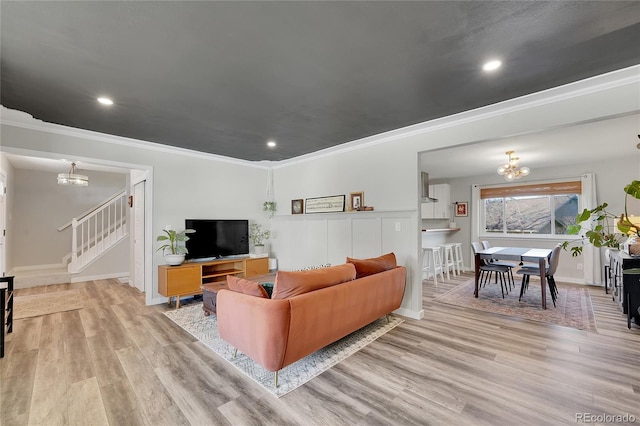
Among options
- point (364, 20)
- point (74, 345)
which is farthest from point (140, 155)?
point (364, 20)

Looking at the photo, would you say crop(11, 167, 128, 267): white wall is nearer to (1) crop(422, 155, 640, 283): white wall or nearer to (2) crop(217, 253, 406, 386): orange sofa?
(2) crop(217, 253, 406, 386): orange sofa

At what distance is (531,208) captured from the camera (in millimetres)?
6480

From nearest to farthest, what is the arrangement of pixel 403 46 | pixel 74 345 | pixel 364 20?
pixel 364 20
pixel 403 46
pixel 74 345

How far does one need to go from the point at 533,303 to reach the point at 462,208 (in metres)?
3.39

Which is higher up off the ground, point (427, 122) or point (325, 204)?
Result: point (427, 122)

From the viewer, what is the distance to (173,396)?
2006 millimetres

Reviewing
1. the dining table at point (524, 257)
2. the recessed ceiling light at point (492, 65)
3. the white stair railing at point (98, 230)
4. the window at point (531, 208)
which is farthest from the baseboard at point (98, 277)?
the window at point (531, 208)

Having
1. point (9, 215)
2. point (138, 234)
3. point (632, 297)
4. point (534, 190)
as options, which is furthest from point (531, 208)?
point (9, 215)

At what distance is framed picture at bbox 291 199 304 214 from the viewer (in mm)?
5254

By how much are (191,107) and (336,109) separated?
1572mm

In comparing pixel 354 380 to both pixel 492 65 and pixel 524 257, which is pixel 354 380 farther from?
pixel 524 257

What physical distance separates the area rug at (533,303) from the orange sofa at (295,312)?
2.26 metres

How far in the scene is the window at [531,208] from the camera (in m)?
5.96

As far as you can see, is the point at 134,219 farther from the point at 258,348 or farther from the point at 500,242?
the point at 500,242
